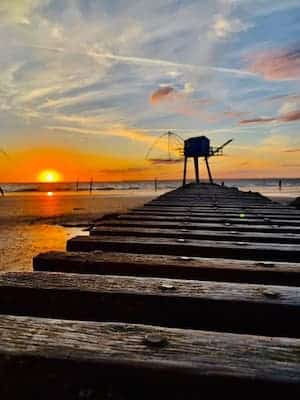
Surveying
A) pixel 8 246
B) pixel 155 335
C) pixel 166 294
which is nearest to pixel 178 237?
pixel 166 294

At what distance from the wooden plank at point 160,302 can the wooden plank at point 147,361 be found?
0.95 feet

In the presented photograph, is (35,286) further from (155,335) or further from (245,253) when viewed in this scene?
(245,253)

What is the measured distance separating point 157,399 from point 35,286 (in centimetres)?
83

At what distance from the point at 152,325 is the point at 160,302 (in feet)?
0.37

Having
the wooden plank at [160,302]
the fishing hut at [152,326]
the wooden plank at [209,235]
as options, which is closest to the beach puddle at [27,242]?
the wooden plank at [209,235]

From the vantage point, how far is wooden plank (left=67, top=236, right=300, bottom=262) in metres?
2.46

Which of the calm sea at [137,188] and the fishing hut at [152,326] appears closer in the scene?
the fishing hut at [152,326]

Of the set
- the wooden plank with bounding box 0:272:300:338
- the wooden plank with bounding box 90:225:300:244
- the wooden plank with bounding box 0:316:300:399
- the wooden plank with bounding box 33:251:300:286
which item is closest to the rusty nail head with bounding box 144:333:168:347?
the wooden plank with bounding box 0:316:300:399

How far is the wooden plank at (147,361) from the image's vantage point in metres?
1.00

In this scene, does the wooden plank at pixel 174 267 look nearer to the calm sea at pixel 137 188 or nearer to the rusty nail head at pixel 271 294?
the rusty nail head at pixel 271 294

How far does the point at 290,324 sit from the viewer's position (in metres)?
1.42

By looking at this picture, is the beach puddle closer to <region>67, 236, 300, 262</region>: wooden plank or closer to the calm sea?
<region>67, 236, 300, 262</region>: wooden plank

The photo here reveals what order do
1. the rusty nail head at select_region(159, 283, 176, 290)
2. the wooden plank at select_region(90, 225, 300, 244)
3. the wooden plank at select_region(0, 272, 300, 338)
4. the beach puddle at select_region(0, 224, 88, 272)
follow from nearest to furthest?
the wooden plank at select_region(0, 272, 300, 338), the rusty nail head at select_region(159, 283, 176, 290), the wooden plank at select_region(90, 225, 300, 244), the beach puddle at select_region(0, 224, 88, 272)

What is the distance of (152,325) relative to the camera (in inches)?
59.9
